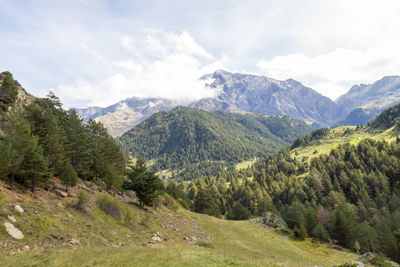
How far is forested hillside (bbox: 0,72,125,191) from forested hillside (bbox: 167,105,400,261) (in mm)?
60768

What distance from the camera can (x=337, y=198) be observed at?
109125 millimetres

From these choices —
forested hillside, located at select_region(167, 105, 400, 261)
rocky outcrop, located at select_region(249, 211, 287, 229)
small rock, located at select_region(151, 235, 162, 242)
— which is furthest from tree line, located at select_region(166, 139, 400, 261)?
small rock, located at select_region(151, 235, 162, 242)

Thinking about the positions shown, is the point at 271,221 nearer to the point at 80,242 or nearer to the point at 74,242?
the point at 80,242

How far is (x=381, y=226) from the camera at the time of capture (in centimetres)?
7119

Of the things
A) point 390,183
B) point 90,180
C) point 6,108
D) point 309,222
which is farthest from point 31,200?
point 390,183

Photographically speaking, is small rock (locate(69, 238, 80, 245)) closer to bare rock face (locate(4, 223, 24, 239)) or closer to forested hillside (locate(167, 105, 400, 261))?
bare rock face (locate(4, 223, 24, 239))

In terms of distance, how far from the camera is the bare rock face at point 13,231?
55.6 ft

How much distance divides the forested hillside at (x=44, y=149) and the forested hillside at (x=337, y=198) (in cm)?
6077

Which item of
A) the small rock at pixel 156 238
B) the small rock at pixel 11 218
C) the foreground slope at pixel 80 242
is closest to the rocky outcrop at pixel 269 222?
the small rock at pixel 156 238

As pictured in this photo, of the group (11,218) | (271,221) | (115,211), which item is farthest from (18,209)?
(271,221)

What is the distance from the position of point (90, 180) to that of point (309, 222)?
74188 mm

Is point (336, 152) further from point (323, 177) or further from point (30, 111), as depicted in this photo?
point (30, 111)

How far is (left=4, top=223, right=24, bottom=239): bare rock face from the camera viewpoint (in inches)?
667

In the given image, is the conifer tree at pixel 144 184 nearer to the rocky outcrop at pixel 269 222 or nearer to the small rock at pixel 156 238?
the small rock at pixel 156 238
